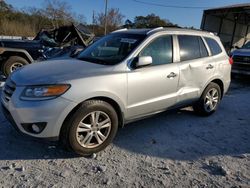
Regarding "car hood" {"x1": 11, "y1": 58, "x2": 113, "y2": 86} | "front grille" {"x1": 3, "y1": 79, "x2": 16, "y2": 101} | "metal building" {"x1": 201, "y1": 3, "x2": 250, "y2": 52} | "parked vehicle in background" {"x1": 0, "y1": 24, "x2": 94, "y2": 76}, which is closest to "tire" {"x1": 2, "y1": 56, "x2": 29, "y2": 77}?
"parked vehicle in background" {"x1": 0, "y1": 24, "x2": 94, "y2": 76}

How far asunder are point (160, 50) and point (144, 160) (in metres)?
1.78

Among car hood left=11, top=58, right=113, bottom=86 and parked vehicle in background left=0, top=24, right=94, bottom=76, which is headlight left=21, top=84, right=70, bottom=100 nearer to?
car hood left=11, top=58, right=113, bottom=86

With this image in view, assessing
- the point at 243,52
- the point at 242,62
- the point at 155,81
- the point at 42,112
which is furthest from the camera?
the point at 243,52

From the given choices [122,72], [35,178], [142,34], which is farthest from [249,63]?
[35,178]

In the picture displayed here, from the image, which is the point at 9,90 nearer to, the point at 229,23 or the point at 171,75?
the point at 171,75

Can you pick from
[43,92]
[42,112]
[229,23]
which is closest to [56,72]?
[43,92]

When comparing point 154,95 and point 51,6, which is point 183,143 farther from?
point 51,6

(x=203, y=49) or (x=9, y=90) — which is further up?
(x=203, y=49)

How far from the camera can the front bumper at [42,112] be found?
296 cm

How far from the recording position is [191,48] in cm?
463

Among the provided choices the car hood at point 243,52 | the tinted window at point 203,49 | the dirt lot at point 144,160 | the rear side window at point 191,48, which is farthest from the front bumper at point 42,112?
the car hood at point 243,52

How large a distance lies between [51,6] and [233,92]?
3800 centimetres

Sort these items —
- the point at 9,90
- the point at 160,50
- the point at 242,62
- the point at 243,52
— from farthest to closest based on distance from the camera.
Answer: the point at 243,52
the point at 242,62
the point at 160,50
the point at 9,90

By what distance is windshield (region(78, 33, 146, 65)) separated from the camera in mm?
3820
